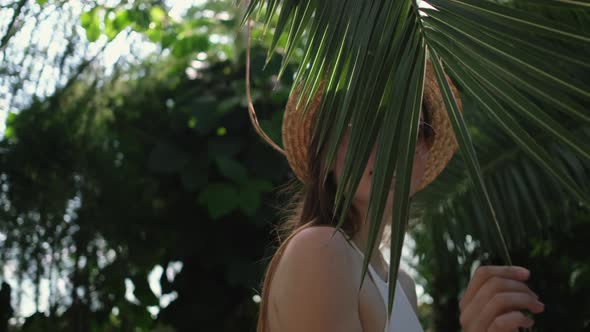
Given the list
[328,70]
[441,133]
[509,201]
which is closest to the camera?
[328,70]

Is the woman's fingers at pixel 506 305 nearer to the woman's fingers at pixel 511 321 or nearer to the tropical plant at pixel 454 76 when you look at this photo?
the woman's fingers at pixel 511 321

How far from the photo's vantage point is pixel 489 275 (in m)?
1.37

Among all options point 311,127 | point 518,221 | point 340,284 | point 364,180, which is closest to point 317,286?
point 340,284

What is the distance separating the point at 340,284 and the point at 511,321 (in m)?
0.26

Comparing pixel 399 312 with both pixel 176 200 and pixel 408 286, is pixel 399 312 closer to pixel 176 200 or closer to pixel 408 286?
pixel 408 286

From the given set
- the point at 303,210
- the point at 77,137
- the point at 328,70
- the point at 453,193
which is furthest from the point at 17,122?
the point at 328,70

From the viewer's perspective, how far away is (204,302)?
383 cm

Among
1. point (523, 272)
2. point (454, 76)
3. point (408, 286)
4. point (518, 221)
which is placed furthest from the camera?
point (518, 221)

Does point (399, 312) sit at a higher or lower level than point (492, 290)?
lower

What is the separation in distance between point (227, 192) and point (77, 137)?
633mm

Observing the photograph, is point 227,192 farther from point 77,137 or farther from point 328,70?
point 328,70

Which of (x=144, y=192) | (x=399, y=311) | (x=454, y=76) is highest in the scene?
(x=454, y=76)

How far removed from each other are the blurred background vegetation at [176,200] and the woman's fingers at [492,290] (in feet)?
4.89

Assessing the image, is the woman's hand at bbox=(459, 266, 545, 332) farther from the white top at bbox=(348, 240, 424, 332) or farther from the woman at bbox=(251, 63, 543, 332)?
the white top at bbox=(348, 240, 424, 332)
